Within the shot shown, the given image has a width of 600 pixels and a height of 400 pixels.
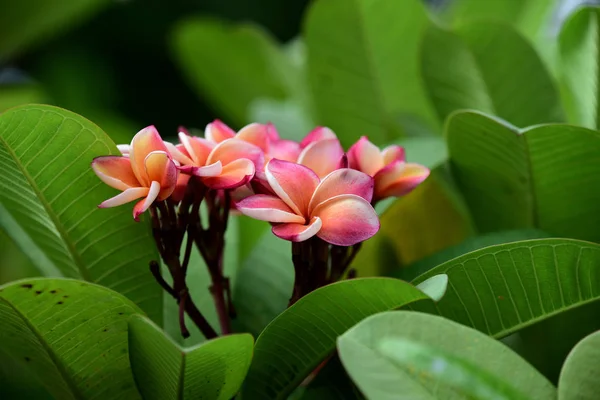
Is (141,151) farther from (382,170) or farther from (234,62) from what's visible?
(234,62)

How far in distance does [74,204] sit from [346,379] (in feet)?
0.75

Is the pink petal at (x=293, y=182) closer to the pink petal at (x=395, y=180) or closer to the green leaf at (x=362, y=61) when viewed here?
the pink petal at (x=395, y=180)

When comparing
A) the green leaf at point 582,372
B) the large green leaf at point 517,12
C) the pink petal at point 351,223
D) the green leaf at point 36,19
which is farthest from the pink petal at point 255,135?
the green leaf at point 36,19

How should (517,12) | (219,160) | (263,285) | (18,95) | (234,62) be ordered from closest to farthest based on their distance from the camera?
(219,160), (263,285), (517,12), (234,62), (18,95)

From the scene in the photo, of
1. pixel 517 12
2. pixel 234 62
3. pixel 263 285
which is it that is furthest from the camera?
pixel 234 62

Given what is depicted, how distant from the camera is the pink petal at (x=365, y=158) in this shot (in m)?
0.54

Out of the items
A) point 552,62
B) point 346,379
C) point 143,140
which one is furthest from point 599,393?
point 552,62

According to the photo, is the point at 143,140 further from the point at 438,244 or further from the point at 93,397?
the point at 438,244

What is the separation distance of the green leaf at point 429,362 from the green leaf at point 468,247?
6.2 inches

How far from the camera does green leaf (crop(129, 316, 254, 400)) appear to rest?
443 mm

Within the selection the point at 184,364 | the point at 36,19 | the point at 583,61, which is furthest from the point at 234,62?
the point at 184,364

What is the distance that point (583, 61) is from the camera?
0.71m

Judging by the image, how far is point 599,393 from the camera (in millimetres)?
431

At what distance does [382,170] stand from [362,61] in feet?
1.16
